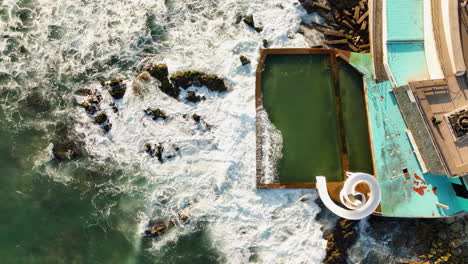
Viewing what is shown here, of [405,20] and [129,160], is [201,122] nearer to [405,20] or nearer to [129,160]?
[129,160]

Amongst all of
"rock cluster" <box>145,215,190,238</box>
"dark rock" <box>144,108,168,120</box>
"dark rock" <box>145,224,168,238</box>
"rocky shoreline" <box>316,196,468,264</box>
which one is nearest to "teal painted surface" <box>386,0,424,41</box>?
"rocky shoreline" <box>316,196,468,264</box>

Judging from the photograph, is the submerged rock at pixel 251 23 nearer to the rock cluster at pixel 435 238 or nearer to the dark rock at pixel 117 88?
the dark rock at pixel 117 88

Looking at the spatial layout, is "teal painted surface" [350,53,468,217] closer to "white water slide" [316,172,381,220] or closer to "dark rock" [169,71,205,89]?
"white water slide" [316,172,381,220]

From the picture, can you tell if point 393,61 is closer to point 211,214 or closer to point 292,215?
point 292,215

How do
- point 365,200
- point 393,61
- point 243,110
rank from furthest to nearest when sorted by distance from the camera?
point 243,110
point 393,61
point 365,200

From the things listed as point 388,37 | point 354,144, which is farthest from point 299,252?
point 388,37

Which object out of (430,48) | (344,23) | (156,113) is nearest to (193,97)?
(156,113)
